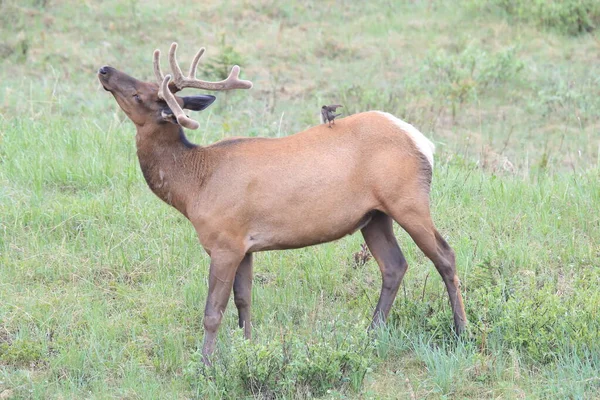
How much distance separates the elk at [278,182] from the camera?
5.97 metres

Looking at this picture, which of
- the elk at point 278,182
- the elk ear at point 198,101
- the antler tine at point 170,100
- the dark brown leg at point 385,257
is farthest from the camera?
the dark brown leg at point 385,257

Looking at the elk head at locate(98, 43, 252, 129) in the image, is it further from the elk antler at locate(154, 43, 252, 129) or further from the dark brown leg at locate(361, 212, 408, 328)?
the dark brown leg at locate(361, 212, 408, 328)

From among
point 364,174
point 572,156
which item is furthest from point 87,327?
point 572,156

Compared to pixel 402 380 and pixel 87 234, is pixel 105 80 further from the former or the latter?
pixel 402 380

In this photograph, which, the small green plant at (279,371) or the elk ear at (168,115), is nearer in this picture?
the small green plant at (279,371)

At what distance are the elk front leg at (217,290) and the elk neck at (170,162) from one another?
0.52 metres

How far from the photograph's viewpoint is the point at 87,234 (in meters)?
7.52

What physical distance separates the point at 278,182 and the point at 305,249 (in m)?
1.52

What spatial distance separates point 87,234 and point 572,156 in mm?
5286

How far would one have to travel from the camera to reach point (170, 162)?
6273mm

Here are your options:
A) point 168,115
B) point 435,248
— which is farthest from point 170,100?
point 435,248

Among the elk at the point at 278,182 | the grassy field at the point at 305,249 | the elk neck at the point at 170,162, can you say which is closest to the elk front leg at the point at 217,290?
the elk at the point at 278,182

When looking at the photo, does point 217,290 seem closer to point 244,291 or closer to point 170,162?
point 244,291

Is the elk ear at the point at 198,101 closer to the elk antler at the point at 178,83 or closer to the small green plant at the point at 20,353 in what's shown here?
the elk antler at the point at 178,83
